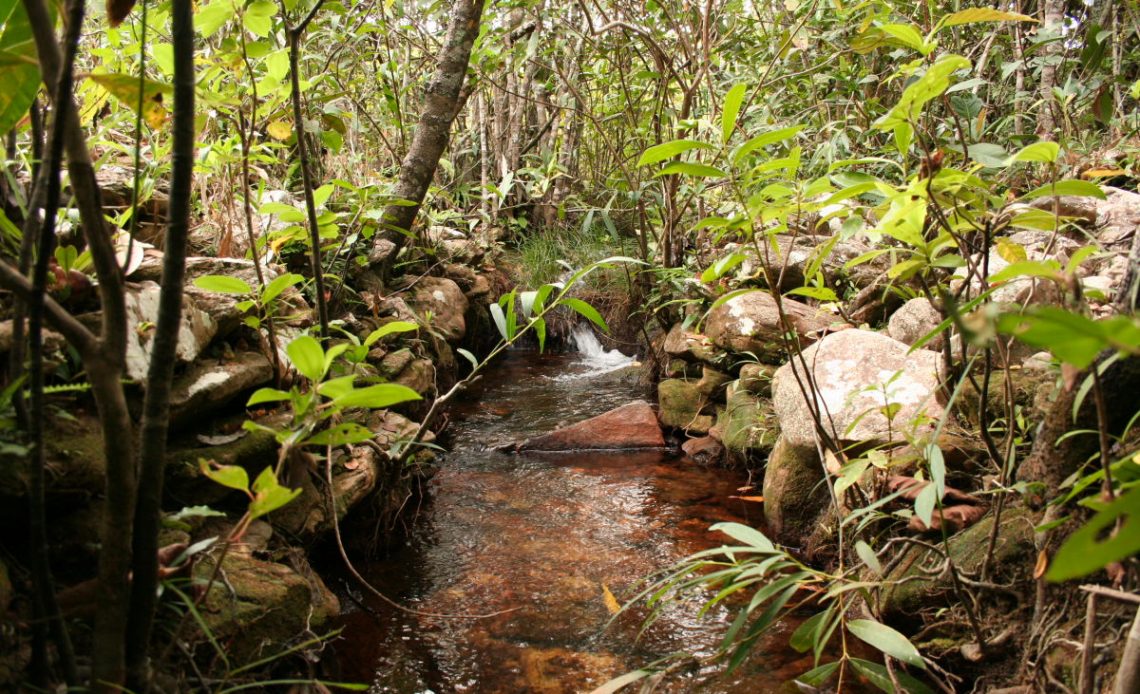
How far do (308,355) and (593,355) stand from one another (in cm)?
532

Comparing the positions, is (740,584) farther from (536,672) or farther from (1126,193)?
(1126,193)

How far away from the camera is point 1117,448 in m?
1.36

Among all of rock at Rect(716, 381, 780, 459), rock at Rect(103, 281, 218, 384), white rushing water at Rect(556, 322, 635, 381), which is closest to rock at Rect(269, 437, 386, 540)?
rock at Rect(103, 281, 218, 384)

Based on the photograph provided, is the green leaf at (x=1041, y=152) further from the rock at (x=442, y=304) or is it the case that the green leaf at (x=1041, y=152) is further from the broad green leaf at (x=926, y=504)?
the rock at (x=442, y=304)

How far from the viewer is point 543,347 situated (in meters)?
2.33

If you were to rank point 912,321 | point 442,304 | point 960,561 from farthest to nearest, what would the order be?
point 442,304
point 912,321
point 960,561

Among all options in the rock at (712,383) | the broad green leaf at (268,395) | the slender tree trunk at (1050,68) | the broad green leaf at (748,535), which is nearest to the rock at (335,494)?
the broad green leaf at (268,395)

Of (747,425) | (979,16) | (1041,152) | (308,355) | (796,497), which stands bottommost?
(796,497)

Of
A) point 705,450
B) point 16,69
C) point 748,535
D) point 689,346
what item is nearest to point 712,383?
point 689,346

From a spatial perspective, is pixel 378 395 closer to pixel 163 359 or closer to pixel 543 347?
pixel 163 359

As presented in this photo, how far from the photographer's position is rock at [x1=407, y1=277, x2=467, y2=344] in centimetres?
450

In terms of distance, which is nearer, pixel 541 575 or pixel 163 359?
pixel 163 359

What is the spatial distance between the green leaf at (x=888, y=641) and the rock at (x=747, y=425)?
1853mm

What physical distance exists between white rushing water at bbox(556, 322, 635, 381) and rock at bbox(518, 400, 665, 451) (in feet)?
4.78
